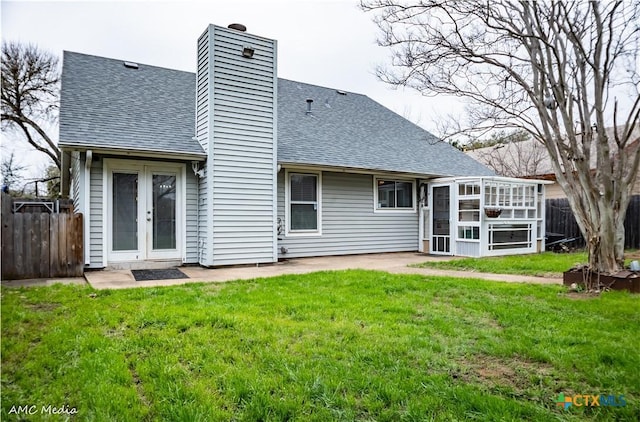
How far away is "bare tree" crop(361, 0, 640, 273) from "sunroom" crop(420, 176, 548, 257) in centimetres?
375

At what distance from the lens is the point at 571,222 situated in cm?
1326

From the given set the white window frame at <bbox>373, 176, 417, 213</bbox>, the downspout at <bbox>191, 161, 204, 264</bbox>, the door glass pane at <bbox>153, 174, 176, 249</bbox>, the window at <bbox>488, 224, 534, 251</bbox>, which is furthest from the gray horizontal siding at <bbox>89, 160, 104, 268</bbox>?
the window at <bbox>488, 224, 534, 251</bbox>

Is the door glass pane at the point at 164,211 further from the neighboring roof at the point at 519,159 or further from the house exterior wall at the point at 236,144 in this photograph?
→ the neighboring roof at the point at 519,159

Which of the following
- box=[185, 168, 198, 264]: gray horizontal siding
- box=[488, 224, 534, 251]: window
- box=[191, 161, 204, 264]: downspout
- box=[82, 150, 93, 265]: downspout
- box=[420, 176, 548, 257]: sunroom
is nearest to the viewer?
box=[82, 150, 93, 265]: downspout

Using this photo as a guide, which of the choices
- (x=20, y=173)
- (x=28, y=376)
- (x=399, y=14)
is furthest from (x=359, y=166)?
(x=20, y=173)

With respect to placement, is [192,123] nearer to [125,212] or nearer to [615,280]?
[125,212]

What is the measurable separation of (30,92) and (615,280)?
1903cm

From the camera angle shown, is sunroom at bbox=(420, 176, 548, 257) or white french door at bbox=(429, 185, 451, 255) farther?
white french door at bbox=(429, 185, 451, 255)

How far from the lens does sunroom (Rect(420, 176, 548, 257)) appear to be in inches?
408

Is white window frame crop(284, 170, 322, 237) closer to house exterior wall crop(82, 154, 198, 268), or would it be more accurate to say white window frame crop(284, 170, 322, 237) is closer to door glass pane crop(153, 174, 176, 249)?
door glass pane crop(153, 174, 176, 249)

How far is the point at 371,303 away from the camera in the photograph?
15.6 ft

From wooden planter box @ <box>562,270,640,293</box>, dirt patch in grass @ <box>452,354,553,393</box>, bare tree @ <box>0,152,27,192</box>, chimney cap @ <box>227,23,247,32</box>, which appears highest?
chimney cap @ <box>227,23,247,32</box>

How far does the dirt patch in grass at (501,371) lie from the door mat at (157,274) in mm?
5110

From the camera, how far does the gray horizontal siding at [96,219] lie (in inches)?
286
